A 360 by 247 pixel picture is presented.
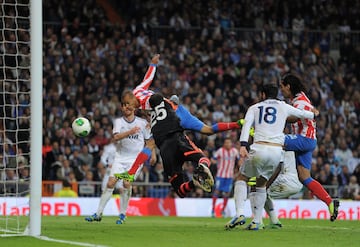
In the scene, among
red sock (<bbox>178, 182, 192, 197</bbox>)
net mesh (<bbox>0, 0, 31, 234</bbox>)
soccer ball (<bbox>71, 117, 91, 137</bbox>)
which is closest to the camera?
red sock (<bbox>178, 182, 192, 197</bbox>)

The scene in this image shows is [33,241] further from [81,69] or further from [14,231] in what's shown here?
[81,69]

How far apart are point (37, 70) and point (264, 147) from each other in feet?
12.1

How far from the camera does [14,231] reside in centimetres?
1326

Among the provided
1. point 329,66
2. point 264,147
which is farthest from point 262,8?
point 264,147

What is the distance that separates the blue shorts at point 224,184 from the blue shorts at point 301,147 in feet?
33.4

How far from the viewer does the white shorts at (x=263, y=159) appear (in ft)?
44.7

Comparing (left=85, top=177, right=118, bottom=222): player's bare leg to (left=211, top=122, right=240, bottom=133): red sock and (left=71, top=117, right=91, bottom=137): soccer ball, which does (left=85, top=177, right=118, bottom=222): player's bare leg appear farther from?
(left=211, top=122, right=240, bottom=133): red sock

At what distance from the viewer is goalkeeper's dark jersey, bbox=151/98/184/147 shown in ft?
48.0

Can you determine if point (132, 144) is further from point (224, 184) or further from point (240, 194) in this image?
point (224, 184)

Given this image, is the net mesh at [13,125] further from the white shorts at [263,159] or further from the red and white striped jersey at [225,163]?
the red and white striped jersey at [225,163]

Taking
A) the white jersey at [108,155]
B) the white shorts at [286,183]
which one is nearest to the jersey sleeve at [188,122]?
the white shorts at [286,183]

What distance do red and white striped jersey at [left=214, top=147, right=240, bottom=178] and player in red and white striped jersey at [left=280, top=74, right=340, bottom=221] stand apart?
10329 mm

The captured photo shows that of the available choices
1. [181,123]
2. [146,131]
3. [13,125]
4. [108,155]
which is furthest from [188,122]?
[13,125]

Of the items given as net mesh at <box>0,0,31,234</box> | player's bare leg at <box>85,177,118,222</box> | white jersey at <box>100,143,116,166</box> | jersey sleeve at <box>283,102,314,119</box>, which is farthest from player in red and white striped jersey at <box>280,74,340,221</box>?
white jersey at <box>100,143,116,166</box>
